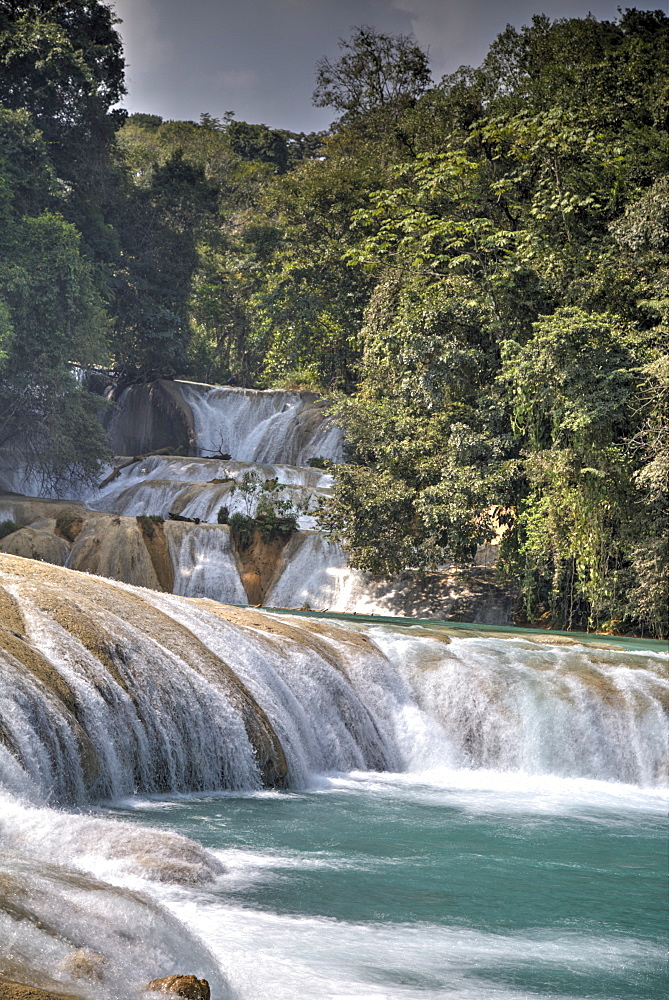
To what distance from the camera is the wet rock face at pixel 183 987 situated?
10.9 ft

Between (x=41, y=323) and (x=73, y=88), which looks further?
(x=73, y=88)

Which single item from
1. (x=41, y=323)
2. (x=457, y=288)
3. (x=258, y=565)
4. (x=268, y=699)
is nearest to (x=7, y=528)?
(x=258, y=565)

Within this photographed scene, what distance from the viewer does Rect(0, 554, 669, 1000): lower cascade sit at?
3.88 meters

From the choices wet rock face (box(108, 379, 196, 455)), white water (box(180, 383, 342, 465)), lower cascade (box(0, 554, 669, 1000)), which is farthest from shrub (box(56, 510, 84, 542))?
wet rock face (box(108, 379, 196, 455))

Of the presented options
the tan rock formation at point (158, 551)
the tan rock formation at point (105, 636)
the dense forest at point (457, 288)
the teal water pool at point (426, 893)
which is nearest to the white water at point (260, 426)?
the dense forest at point (457, 288)

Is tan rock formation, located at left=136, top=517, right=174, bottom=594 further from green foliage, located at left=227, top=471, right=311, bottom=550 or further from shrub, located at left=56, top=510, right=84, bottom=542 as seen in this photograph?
green foliage, located at left=227, top=471, right=311, bottom=550

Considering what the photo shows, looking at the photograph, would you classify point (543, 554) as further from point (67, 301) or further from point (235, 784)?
point (67, 301)

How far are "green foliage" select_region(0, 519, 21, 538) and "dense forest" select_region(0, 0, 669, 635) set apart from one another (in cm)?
552

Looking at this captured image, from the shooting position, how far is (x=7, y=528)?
21438 mm

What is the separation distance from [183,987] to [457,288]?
19002 millimetres

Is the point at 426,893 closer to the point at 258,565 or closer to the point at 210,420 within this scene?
the point at 258,565

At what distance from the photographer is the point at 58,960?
3.26 metres

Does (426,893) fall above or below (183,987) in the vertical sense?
below

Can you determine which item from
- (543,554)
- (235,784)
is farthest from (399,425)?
(235,784)
